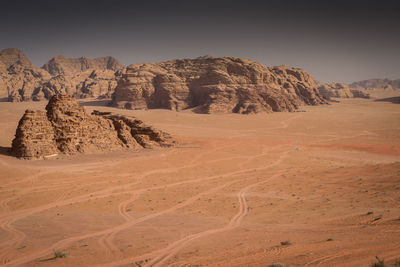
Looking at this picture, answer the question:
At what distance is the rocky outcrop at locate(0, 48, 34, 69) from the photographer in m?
175

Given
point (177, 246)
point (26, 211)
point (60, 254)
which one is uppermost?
point (60, 254)

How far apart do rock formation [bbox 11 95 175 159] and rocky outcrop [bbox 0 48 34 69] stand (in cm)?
17950

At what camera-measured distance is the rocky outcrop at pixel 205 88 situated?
6888cm

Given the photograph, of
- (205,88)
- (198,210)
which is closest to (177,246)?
(198,210)

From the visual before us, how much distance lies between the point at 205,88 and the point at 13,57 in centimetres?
16387

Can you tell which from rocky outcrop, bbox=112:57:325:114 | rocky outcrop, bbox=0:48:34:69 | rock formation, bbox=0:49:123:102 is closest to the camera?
rocky outcrop, bbox=112:57:325:114

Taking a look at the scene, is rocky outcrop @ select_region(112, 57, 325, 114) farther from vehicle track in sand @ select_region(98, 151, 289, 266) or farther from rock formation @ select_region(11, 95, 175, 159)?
vehicle track in sand @ select_region(98, 151, 289, 266)

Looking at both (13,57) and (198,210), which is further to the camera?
(13,57)

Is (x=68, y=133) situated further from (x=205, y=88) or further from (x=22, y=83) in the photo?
(x=22, y=83)

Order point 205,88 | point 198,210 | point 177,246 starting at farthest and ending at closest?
1. point 205,88
2. point 198,210
3. point 177,246

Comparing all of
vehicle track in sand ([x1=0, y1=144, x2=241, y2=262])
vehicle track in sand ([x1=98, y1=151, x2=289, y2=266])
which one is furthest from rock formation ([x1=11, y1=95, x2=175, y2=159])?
vehicle track in sand ([x1=98, y1=151, x2=289, y2=266])

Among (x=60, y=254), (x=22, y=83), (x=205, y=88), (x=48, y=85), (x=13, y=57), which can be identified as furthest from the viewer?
(x=13, y=57)

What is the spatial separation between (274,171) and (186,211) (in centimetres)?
1013

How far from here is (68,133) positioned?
77.3 ft
